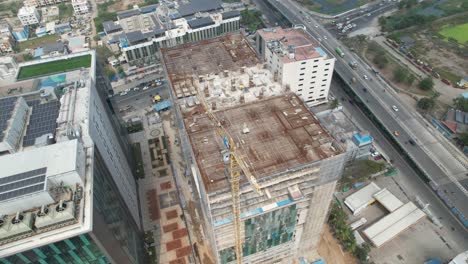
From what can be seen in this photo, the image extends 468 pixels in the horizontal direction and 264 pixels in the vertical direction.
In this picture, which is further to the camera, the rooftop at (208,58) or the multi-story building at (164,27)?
the multi-story building at (164,27)

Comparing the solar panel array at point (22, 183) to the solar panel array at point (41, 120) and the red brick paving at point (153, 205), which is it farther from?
the red brick paving at point (153, 205)

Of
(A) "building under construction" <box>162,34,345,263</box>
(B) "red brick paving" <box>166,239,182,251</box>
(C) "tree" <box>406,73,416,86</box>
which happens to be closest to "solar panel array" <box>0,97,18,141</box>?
(A) "building under construction" <box>162,34,345,263</box>

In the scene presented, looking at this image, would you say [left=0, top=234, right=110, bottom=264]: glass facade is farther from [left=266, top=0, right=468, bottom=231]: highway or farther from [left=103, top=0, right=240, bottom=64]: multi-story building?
[left=103, top=0, right=240, bottom=64]: multi-story building

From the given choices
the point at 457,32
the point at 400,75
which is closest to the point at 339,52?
the point at 400,75

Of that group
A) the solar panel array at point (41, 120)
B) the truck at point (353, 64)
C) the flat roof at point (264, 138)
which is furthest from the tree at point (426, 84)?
the solar panel array at point (41, 120)

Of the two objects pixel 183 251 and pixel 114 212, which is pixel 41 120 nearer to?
pixel 114 212
